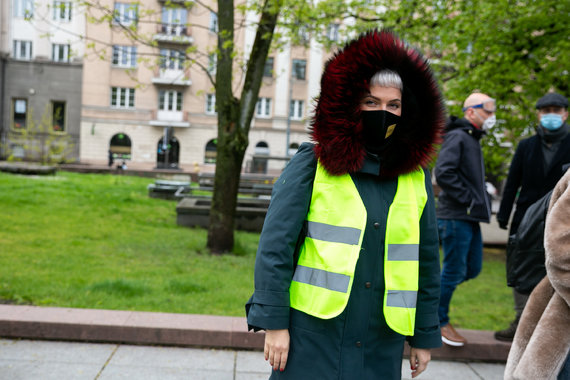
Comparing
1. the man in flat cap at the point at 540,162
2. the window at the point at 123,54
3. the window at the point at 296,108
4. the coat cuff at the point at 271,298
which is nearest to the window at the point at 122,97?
the window at the point at 123,54

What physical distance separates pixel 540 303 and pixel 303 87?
42893 millimetres

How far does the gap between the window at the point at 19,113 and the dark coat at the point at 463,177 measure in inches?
1758

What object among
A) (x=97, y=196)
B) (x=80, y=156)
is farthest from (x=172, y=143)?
(x=97, y=196)

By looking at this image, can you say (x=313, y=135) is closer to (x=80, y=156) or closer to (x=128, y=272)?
(x=128, y=272)

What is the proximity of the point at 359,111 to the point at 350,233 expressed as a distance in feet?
1.70

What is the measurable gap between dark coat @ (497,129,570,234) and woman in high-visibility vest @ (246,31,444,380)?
2.89 meters

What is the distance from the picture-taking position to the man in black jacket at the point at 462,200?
15.1ft

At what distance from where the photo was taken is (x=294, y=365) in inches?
88.8

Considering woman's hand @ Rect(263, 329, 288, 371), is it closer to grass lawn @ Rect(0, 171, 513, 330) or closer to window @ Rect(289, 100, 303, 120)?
grass lawn @ Rect(0, 171, 513, 330)

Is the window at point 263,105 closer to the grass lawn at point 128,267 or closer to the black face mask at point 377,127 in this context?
the grass lawn at point 128,267

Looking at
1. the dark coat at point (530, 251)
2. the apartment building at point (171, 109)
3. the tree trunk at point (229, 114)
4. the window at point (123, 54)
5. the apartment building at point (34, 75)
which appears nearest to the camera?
the dark coat at point (530, 251)

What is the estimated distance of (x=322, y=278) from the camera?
7.27 feet

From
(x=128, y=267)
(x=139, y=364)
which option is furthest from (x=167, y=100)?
(x=139, y=364)

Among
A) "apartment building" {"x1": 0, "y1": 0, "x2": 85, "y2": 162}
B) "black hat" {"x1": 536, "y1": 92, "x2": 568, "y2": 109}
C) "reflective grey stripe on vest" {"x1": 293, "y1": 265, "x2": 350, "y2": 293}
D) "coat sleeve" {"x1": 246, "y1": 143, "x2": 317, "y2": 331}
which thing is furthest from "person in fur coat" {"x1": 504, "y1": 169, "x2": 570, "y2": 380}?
"apartment building" {"x1": 0, "y1": 0, "x2": 85, "y2": 162}
